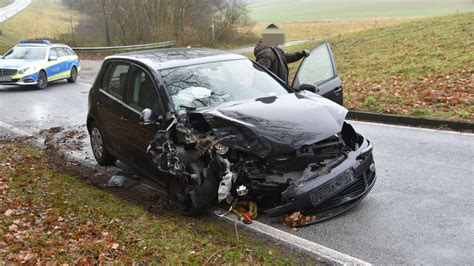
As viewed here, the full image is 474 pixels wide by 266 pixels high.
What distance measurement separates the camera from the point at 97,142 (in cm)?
759

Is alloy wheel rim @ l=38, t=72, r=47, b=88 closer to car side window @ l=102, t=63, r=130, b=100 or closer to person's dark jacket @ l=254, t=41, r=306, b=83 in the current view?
car side window @ l=102, t=63, r=130, b=100

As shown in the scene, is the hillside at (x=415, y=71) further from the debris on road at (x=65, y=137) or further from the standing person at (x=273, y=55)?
the debris on road at (x=65, y=137)

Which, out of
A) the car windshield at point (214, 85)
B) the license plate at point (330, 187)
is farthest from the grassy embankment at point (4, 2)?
the license plate at point (330, 187)

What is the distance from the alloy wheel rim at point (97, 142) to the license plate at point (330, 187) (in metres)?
3.90

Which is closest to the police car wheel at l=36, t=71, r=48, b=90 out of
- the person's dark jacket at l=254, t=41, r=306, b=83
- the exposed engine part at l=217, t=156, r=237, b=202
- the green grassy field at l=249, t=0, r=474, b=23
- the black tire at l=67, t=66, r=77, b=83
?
the black tire at l=67, t=66, r=77, b=83

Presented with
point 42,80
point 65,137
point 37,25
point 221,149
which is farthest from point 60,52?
point 37,25

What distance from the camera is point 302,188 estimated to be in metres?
4.57

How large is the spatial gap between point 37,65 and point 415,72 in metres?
12.8

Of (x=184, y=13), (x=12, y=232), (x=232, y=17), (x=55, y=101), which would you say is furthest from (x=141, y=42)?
(x=12, y=232)

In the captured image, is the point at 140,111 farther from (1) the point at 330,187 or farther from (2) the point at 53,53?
Answer: (2) the point at 53,53

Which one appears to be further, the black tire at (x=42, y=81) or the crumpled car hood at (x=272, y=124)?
the black tire at (x=42, y=81)

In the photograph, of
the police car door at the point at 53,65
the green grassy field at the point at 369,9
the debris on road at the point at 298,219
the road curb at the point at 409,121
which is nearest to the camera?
the debris on road at the point at 298,219

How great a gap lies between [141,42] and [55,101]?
2274 cm

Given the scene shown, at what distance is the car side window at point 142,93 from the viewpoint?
5.78 meters
